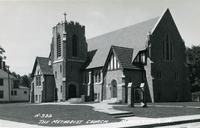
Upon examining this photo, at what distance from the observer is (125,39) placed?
2151 inches

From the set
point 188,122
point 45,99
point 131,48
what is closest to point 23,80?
point 45,99

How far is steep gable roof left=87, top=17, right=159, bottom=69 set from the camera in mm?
50072

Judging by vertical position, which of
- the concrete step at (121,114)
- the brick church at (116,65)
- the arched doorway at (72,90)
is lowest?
the concrete step at (121,114)

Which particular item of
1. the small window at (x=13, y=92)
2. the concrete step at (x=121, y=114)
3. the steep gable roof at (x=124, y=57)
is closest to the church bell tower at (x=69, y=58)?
the steep gable roof at (x=124, y=57)

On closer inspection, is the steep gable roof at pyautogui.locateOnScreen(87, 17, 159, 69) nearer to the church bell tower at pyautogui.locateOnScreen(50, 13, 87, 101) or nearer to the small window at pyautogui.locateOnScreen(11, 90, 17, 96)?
the church bell tower at pyautogui.locateOnScreen(50, 13, 87, 101)

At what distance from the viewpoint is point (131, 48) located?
164 feet

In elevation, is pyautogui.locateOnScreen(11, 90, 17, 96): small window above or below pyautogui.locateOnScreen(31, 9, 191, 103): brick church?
below

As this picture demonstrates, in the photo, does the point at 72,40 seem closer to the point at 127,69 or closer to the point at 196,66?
the point at 127,69

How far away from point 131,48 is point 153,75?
573 centimetres

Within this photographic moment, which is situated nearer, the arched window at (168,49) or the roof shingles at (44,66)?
the arched window at (168,49)

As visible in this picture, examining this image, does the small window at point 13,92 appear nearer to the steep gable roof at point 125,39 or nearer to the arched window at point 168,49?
the steep gable roof at point 125,39

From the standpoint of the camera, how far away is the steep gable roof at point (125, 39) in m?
50.1

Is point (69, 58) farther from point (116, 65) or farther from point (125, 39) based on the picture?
point (116, 65)

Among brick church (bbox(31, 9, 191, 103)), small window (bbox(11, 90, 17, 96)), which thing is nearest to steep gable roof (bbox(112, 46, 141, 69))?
brick church (bbox(31, 9, 191, 103))
